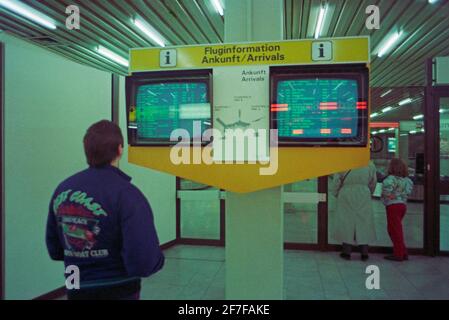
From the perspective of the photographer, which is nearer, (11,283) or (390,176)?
(11,283)

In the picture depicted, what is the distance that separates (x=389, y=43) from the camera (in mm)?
7223

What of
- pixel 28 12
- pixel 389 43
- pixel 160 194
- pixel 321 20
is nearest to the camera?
pixel 160 194

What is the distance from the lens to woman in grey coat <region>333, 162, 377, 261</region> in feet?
16.0

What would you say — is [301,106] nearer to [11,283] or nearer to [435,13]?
[11,283]

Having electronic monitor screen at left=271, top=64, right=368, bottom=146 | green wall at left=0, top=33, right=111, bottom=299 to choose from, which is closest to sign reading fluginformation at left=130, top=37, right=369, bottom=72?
electronic monitor screen at left=271, top=64, right=368, bottom=146

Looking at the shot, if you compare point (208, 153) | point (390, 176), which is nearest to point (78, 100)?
point (208, 153)

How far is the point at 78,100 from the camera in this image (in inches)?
149

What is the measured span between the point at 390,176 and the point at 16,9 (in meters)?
6.40

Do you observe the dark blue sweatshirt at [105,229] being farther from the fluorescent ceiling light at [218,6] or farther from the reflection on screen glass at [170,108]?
the fluorescent ceiling light at [218,6]

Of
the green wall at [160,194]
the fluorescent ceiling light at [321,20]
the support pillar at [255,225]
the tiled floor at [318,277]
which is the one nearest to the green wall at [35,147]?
the green wall at [160,194]

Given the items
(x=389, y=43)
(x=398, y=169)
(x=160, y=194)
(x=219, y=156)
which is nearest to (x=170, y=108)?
(x=219, y=156)

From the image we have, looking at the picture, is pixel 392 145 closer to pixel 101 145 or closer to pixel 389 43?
pixel 389 43

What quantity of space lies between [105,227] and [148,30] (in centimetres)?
601

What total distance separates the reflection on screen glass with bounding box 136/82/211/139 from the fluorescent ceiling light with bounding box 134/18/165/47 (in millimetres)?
4650
